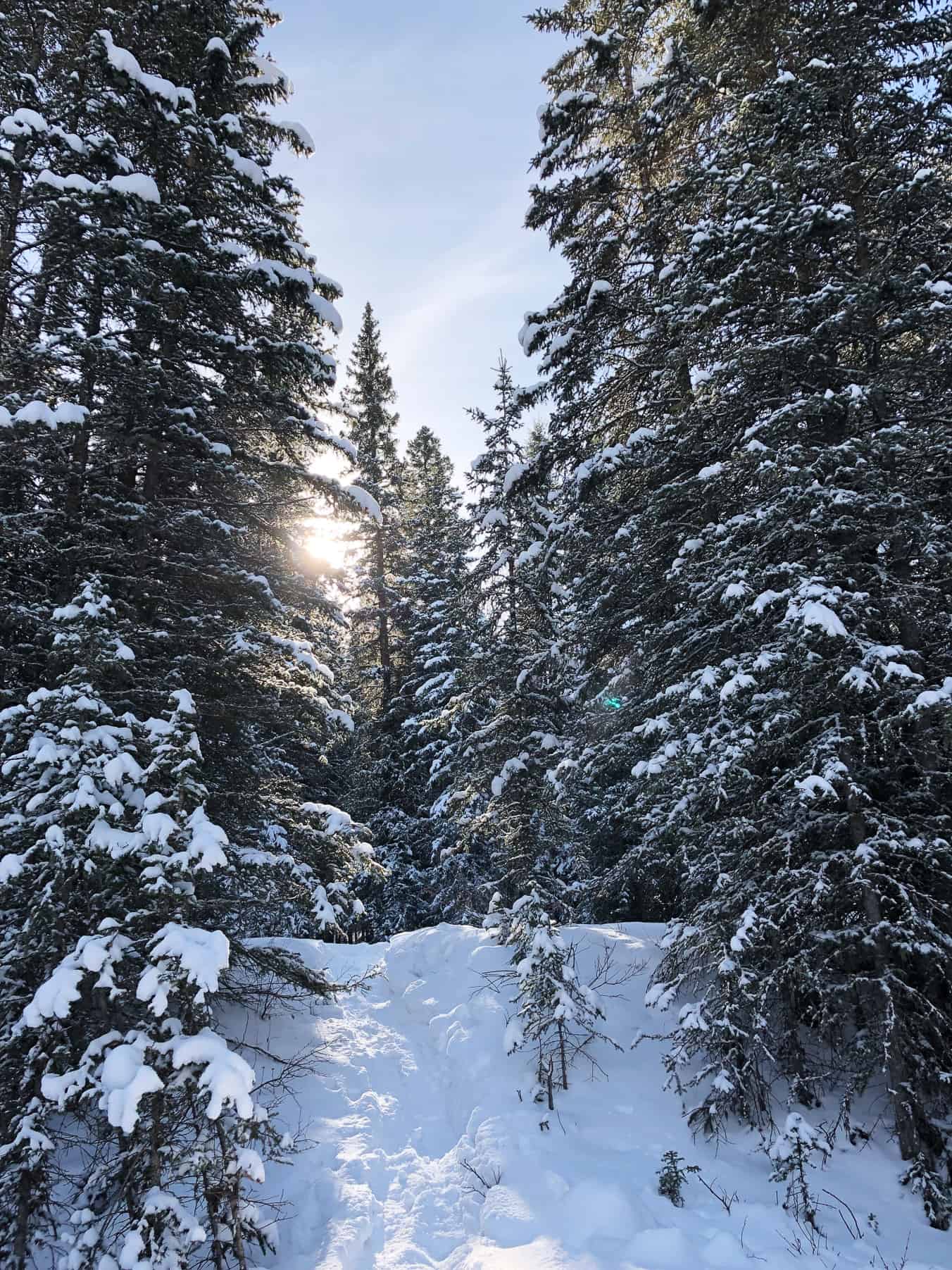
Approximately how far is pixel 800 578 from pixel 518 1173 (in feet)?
21.1

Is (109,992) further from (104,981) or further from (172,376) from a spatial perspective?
(172,376)

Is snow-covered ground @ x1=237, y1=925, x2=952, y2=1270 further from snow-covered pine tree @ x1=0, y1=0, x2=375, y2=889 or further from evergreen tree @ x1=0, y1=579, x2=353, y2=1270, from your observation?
snow-covered pine tree @ x1=0, y1=0, x2=375, y2=889

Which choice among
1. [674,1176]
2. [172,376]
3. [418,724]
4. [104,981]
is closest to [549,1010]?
[674,1176]

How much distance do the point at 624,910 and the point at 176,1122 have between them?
47.7 feet

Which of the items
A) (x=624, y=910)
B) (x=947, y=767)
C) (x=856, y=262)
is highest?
(x=856, y=262)

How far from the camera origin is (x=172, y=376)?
325 inches

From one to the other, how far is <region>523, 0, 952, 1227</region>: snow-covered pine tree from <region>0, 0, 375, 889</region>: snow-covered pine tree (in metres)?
4.72

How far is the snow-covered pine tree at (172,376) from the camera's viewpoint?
288 inches

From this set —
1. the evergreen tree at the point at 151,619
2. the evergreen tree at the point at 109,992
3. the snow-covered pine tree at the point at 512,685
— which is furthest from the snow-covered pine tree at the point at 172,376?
the snow-covered pine tree at the point at 512,685

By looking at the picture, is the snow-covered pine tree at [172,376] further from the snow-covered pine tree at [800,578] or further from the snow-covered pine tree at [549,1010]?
the snow-covered pine tree at [800,578]

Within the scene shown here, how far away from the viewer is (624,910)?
56.9ft

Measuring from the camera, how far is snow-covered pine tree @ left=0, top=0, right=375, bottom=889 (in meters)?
7.32

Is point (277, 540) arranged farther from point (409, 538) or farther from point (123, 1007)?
point (409, 538)

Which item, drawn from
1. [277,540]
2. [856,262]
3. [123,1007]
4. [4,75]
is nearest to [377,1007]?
[123,1007]
